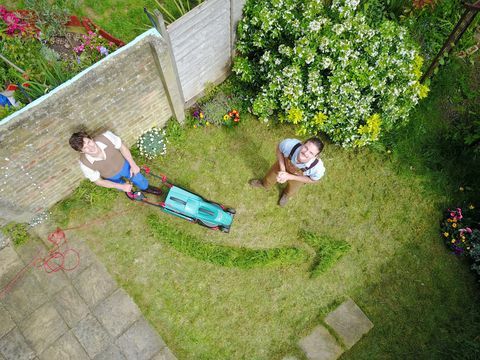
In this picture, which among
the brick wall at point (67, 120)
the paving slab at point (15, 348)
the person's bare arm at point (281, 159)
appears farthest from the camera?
the paving slab at point (15, 348)

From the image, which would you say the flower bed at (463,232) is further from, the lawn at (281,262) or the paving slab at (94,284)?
the paving slab at (94,284)

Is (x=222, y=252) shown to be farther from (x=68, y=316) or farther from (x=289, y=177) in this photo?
(x=68, y=316)

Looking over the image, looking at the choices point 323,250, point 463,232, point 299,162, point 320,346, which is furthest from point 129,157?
point 463,232

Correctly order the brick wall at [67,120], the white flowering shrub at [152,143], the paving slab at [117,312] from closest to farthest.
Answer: the brick wall at [67,120] → the paving slab at [117,312] → the white flowering shrub at [152,143]

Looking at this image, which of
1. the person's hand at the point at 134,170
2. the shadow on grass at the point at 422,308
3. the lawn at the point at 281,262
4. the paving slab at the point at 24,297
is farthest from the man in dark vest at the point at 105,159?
the shadow on grass at the point at 422,308

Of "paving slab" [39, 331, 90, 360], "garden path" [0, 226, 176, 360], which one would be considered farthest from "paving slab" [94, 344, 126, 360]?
"paving slab" [39, 331, 90, 360]

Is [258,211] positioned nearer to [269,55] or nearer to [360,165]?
[360,165]
